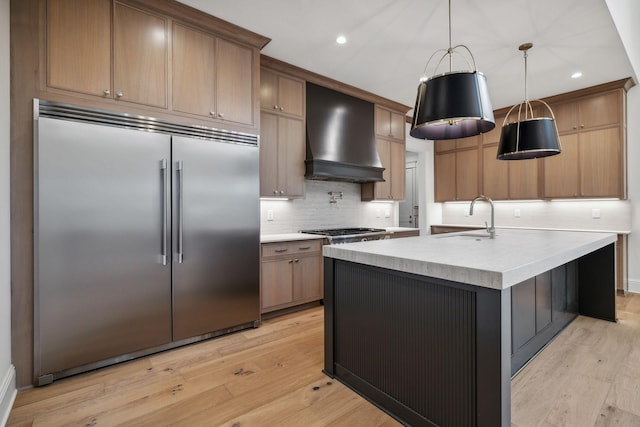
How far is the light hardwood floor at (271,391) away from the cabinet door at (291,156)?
1.74 m

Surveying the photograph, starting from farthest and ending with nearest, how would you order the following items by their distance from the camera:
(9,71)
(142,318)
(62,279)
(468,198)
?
(468,198) < (142,318) < (62,279) < (9,71)

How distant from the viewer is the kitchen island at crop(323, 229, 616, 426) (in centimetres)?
131

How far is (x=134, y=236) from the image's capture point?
2350mm

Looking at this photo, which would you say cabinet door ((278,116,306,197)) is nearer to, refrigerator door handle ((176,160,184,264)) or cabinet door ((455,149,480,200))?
refrigerator door handle ((176,160,184,264))

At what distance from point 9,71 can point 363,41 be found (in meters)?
2.74

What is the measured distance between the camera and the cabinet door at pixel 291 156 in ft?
12.0

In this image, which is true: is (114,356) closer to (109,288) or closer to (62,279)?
(109,288)

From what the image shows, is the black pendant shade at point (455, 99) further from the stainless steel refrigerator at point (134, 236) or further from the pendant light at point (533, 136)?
the stainless steel refrigerator at point (134, 236)

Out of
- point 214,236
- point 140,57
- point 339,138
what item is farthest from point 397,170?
point 140,57

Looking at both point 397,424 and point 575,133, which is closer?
point 397,424

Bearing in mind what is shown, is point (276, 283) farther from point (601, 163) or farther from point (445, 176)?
point (601, 163)

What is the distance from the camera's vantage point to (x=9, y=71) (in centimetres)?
196

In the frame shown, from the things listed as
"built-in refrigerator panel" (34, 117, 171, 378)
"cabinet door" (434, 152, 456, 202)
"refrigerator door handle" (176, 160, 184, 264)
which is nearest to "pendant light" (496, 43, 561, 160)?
"refrigerator door handle" (176, 160, 184, 264)

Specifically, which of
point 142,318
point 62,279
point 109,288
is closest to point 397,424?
point 142,318
